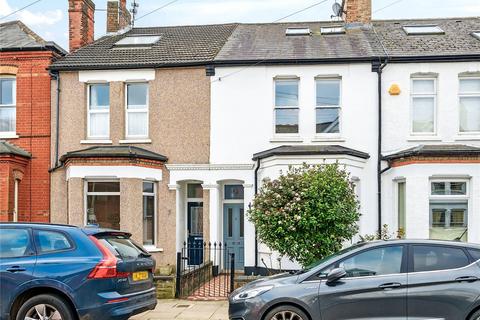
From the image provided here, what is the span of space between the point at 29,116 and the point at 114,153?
364 cm

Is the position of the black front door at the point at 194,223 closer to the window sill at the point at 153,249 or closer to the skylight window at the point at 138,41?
the window sill at the point at 153,249

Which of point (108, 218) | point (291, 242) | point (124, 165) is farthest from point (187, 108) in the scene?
point (291, 242)

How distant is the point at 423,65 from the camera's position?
53.5 feet

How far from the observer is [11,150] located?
16219mm

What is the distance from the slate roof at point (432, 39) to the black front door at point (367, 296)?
33.0ft

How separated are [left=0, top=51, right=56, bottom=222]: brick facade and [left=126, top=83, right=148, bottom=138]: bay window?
2.53m

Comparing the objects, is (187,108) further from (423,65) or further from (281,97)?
(423,65)

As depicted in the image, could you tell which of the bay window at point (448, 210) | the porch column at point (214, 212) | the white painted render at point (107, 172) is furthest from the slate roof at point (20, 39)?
the bay window at point (448, 210)

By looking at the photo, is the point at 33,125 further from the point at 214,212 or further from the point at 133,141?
the point at 214,212

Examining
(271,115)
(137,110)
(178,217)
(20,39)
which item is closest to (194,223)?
(178,217)

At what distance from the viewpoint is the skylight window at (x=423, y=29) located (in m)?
17.9

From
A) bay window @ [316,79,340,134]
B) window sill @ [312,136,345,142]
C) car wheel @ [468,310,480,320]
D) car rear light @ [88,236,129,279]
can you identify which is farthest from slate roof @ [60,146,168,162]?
car wheel @ [468,310,480,320]

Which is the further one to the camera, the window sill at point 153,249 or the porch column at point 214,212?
the porch column at point 214,212

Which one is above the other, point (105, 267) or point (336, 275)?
point (105, 267)
